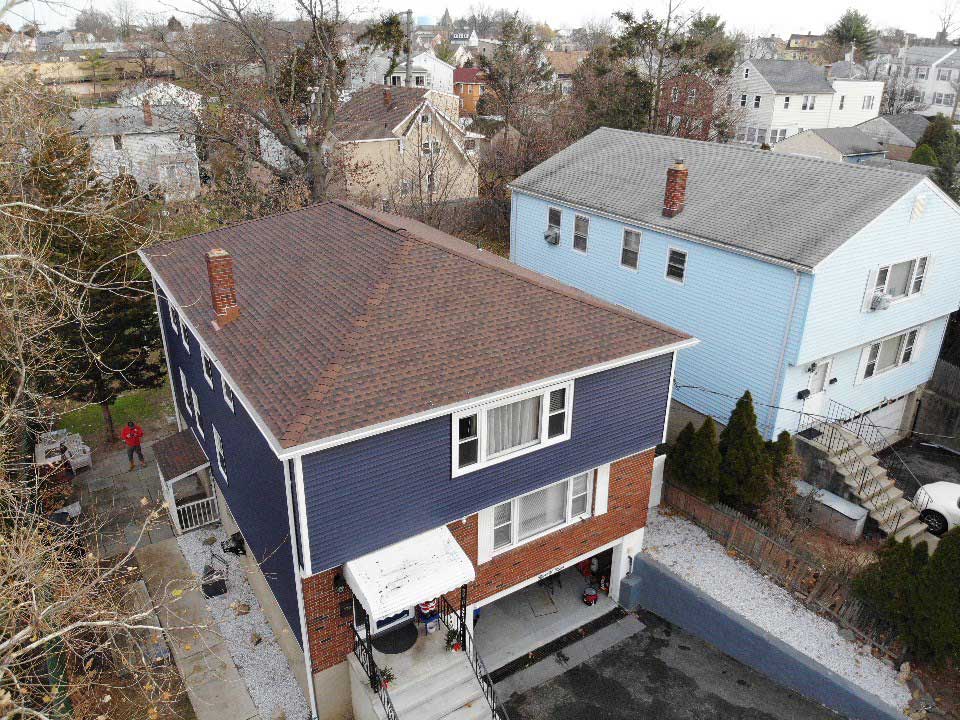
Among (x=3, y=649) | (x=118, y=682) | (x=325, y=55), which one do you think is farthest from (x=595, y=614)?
(x=325, y=55)

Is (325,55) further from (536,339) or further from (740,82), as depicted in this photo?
(740,82)

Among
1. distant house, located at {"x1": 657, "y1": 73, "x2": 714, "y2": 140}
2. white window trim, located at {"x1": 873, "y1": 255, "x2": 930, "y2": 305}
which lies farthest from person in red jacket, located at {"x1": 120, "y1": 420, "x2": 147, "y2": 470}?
distant house, located at {"x1": 657, "y1": 73, "x2": 714, "y2": 140}

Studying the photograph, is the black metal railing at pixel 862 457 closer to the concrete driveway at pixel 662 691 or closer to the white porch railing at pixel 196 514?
the concrete driveway at pixel 662 691

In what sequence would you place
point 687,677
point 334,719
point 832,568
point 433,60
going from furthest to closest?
point 433,60 < point 832,568 < point 687,677 < point 334,719

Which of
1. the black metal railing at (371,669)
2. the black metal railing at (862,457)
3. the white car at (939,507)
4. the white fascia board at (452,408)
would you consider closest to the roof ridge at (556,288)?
the white fascia board at (452,408)

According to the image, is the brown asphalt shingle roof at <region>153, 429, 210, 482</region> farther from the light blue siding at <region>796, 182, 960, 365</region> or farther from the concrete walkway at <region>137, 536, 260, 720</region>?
the light blue siding at <region>796, 182, 960, 365</region>
